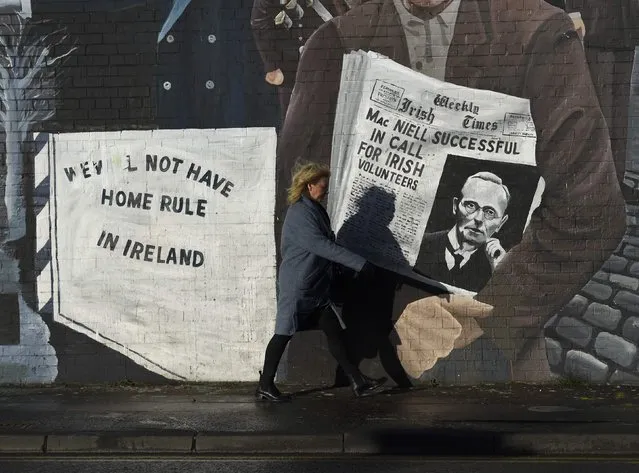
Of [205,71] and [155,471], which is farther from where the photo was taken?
[205,71]

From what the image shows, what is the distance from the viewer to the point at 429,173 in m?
8.98

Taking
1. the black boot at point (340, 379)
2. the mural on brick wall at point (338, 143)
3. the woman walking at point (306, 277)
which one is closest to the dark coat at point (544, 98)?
the mural on brick wall at point (338, 143)

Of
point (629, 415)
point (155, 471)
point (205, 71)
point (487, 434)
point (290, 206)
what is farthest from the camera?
point (205, 71)

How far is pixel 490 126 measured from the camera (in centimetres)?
893

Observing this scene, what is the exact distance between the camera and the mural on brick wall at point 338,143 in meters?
8.91

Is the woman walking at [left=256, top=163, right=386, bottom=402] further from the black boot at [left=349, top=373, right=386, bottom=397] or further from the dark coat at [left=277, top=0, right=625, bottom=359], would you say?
the dark coat at [left=277, top=0, right=625, bottom=359]

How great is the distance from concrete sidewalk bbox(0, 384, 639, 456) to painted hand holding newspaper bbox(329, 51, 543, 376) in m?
0.79

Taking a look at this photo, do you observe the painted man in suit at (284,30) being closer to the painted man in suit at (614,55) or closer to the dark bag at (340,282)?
the dark bag at (340,282)

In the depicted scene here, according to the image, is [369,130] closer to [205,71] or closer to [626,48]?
[205,71]

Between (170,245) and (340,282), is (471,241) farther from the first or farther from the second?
(170,245)

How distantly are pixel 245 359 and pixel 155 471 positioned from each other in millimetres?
2529

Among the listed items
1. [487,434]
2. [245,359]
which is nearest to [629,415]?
[487,434]

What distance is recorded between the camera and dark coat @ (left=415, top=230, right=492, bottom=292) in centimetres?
902

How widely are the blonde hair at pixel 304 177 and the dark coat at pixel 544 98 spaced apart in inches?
41.7
